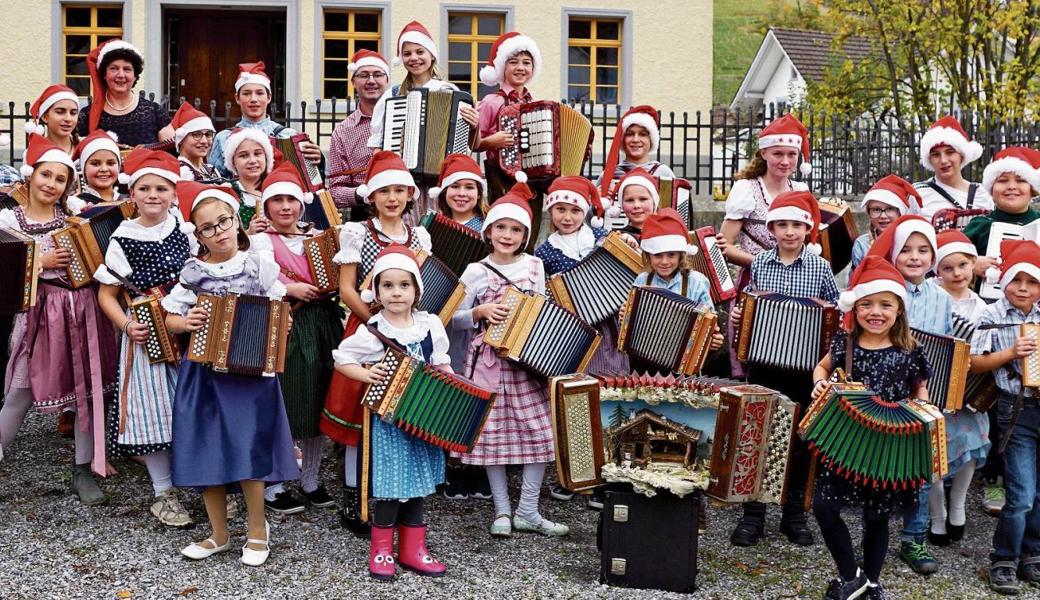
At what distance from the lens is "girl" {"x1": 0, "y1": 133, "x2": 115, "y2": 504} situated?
5.98 meters

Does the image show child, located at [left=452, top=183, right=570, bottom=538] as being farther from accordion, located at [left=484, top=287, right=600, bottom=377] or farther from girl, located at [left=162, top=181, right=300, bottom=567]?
girl, located at [left=162, top=181, right=300, bottom=567]

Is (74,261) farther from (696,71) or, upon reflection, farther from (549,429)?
(696,71)

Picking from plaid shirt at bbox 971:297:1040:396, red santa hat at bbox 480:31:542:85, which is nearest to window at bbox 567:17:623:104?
red santa hat at bbox 480:31:542:85

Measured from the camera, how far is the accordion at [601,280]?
6.00m

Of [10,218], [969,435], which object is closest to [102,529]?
[10,218]

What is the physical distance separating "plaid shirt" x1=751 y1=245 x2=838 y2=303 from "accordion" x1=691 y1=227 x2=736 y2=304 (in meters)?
0.31

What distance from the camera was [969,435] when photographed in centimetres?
579

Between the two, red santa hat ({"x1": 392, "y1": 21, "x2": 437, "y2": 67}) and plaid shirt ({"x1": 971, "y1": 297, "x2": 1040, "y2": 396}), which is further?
red santa hat ({"x1": 392, "y1": 21, "x2": 437, "y2": 67})

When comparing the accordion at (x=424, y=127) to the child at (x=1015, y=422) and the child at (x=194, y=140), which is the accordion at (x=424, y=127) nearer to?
the child at (x=194, y=140)

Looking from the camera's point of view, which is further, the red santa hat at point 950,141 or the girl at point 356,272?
the red santa hat at point 950,141

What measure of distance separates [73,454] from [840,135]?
865cm

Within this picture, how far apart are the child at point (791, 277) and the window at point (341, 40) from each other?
35.1 feet

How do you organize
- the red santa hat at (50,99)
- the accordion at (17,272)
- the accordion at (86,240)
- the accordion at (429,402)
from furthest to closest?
1. the red santa hat at (50,99)
2. the accordion at (86,240)
3. the accordion at (17,272)
4. the accordion at (429,402)

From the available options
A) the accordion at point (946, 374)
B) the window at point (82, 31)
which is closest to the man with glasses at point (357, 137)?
the accordion at point (946, 374)
